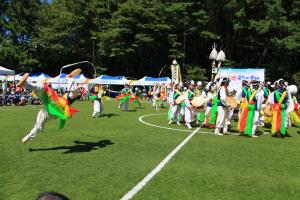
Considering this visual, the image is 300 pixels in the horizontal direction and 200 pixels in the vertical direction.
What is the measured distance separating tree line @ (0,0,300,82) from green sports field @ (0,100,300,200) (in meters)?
30.9

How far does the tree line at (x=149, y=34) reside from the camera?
132 feet

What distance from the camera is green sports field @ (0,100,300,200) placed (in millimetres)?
5582

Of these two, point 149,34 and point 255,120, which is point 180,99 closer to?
point 255,120

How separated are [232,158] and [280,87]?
510cm

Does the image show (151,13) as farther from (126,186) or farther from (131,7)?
(126,186)

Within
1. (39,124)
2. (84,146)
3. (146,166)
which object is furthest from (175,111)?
(146,166)

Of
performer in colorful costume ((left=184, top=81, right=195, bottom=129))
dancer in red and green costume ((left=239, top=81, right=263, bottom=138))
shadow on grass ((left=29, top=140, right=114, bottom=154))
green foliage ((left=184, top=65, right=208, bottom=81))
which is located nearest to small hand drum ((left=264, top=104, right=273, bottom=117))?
dancer in red and green costume ((left=239, top=81, right=263, bottom=138))

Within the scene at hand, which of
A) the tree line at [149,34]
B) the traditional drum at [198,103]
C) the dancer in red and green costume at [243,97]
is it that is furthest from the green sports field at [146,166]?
the tree line at [149,34]

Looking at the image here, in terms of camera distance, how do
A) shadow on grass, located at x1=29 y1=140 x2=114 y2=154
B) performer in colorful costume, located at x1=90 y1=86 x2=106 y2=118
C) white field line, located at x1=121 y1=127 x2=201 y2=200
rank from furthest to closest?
performer in colorful costume, located at x1=90 y1=86 x2=106 y2=118 < shadow on grass, located at x1=29 y1=140 x2=114 y2=154 < white field line, located at x1=121 y1=127 x2=201 y2=200

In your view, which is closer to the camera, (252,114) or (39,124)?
(39,124)

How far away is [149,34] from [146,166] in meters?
38.3

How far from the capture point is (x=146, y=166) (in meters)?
7.19

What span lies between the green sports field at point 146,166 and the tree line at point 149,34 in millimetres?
30938

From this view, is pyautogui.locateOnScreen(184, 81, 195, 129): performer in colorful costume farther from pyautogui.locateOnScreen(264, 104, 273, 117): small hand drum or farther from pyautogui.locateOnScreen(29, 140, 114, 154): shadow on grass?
pyautogui.locateOnScreen(29, 140, 114, 154): shadow on grass
